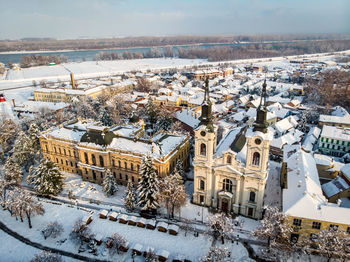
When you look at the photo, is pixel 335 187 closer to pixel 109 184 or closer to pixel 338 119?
pixel 109 184

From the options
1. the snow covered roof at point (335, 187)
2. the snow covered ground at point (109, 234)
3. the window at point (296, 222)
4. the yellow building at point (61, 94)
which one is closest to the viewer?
the window at point (296, 222)

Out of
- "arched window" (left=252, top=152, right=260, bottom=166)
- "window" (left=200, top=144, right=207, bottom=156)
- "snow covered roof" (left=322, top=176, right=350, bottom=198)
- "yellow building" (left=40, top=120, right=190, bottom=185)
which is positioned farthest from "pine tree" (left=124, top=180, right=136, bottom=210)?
"snow covered roof" (left=322, top=176, right=350, bottom=198)

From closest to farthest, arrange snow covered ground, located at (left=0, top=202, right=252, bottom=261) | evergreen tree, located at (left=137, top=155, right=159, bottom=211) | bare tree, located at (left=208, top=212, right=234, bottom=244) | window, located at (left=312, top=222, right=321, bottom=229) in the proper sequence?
window, located at (left=312, top=222, right=321, bottom=229) < bare tree, located at (left=208, top=212, right=234, bottom=244) < snow covered ground, located at (left=0, top=202, right=252, bottom=261) < evergreen tree, located at (left=137, top=155, right=159, bottom=211)

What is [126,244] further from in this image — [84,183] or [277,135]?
[277,135]

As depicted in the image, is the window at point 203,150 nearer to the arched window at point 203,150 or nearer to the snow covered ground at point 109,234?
the arched window at point 203,150

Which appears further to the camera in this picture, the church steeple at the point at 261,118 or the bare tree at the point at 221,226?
the bare tree at the point at 221,226

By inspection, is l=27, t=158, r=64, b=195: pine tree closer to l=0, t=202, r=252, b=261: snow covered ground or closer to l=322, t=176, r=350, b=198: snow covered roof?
l=0, t=202, r=252, b=261: snow covered ground

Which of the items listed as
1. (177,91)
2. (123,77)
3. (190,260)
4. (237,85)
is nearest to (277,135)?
(190,260)

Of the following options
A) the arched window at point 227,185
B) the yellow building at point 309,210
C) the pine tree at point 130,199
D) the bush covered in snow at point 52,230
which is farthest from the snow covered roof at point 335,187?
the bush covered in snow at point 52,230
